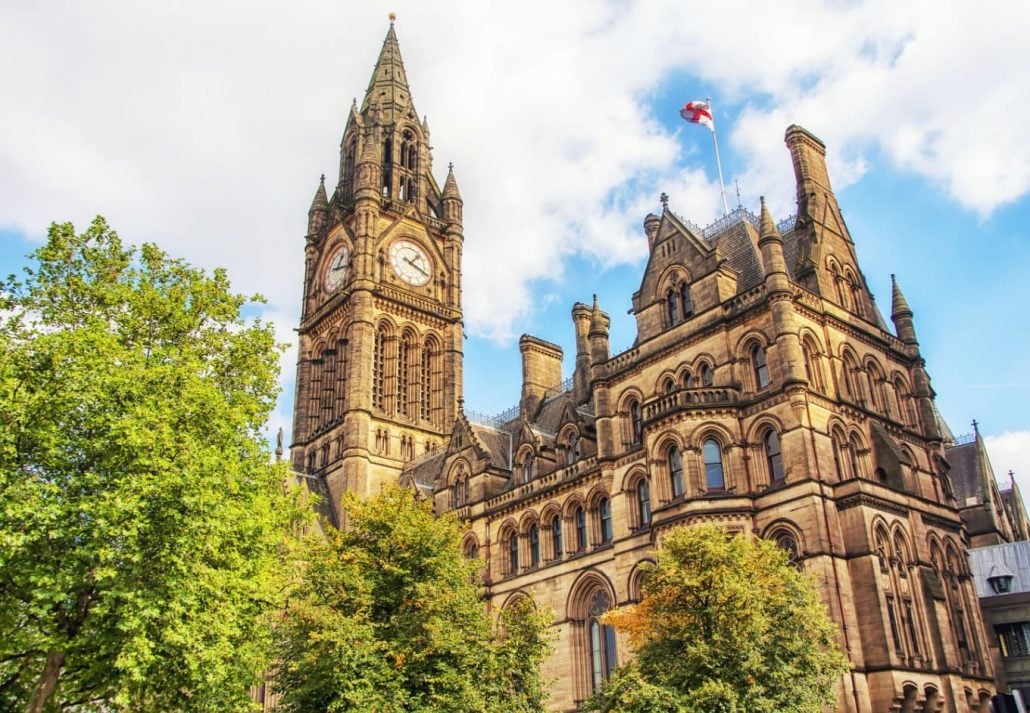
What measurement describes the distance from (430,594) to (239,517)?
7194mm

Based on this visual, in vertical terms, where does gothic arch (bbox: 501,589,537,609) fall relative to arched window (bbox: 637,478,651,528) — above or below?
below

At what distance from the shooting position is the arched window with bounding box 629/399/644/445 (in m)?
36.4

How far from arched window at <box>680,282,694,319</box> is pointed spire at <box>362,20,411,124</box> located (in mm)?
40092

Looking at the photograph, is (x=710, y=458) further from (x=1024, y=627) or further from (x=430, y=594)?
(x=1024, y=627)

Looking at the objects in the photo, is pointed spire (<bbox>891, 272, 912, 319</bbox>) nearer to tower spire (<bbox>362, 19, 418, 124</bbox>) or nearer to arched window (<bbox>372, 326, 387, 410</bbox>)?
arched window (<bbox>372, 326, 387, 410</bbox>)

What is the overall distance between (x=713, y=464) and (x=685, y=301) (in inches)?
279

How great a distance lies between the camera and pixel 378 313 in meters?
61.6

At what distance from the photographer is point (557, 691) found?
36.7 m

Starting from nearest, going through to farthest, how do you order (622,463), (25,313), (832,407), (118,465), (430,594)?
(118,465) → (25,313) → (430,594) → (832,407) → (622,463)

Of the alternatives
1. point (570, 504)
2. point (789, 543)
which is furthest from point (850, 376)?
point (570, 504)

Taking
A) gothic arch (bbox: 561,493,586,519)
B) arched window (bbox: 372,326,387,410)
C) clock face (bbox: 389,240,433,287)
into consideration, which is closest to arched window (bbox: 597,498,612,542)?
gothic arch (bbox: 561,493,586,519)

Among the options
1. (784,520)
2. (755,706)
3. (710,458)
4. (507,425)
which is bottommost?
(755,706)

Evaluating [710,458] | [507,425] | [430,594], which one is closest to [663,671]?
[430,594]

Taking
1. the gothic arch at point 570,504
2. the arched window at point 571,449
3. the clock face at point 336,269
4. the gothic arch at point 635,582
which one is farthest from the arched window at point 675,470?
the clock face at point 336,269
